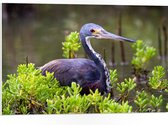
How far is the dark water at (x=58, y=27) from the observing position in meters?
2.86

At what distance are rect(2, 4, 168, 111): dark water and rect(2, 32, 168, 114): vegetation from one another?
0.05m

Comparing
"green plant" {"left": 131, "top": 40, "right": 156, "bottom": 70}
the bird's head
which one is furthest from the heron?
"green plant" {"left": 131, "top": 40, "right": 156, "bottom": 70}

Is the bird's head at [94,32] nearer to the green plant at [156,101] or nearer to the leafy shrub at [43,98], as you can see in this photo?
the leafy shrub at [43,98]

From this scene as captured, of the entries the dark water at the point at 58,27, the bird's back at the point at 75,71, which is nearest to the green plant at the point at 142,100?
the dark water at the point at 58,27

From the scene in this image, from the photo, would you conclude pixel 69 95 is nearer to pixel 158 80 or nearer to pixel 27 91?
pixel 27 91

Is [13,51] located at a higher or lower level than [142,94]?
higher

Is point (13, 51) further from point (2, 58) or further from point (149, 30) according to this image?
point (149, 30)

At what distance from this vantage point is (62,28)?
9.61 feet

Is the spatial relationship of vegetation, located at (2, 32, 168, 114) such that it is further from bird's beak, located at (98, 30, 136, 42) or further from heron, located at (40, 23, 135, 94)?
bird's beak, located at (98, 30, 136, 42)

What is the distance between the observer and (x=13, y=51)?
113 inches

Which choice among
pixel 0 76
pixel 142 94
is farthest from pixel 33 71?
pixel 142 94
